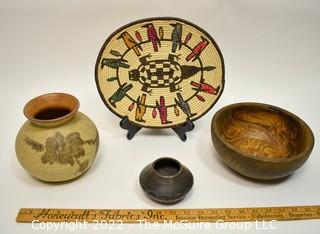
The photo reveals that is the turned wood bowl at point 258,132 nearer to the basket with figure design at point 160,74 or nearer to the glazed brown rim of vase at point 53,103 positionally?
the basket with figure design at point 160,74

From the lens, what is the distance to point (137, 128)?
2104 mm

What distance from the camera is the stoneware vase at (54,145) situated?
5.47 feet

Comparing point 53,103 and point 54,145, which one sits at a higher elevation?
point 53,103

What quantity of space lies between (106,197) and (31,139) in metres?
0.41

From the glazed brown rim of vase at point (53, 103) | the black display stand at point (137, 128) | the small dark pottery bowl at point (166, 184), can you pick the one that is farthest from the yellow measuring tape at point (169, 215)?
the black display stand at point (137, 128)

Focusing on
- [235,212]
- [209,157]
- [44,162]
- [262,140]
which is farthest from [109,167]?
[262,140]

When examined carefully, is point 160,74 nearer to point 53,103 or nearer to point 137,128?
point 137,128

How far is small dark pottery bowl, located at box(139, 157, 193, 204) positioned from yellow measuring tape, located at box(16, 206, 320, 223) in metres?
0.07

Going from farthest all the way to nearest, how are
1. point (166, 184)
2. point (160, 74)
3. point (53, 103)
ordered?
point (160, 74), point (53, 103), point (166, 184)

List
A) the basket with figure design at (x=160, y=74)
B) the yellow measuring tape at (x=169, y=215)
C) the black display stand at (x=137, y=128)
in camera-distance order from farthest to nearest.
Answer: the black display stand at (x=137, y=128)
the basket with figure design at (x=160, y=74)
the yellow measuring tape at (x=169, y=215)

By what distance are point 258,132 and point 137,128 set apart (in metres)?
0.65

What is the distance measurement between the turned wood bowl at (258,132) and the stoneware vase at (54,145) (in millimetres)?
597

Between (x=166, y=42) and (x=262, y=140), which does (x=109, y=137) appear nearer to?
(x=166, y=42)

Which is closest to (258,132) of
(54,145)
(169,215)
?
(169,215)
